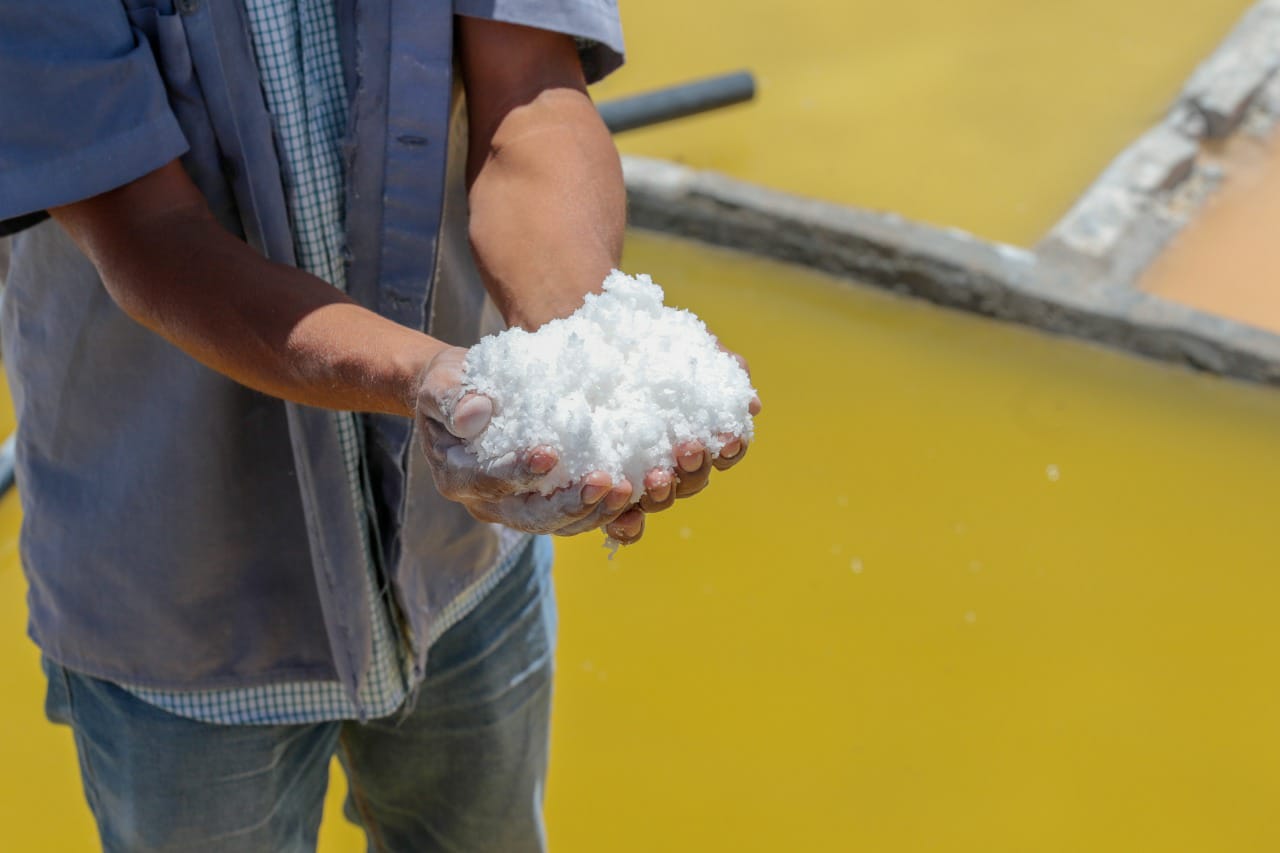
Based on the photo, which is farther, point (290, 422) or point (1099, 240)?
point (1099, 240)

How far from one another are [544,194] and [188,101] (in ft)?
1.07

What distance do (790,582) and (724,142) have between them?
191cm

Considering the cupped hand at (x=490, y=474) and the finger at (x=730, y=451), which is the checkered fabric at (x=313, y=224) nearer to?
the cupped hand at (x=490, y=474)

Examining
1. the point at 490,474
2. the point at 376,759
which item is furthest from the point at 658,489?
the point at 376,759

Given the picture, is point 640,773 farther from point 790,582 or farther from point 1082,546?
point 1082,546

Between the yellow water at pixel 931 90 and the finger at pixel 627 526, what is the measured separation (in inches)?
119

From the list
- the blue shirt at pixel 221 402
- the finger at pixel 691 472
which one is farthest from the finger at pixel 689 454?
the blue shirt at pixel 221 402

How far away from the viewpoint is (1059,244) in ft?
11.9

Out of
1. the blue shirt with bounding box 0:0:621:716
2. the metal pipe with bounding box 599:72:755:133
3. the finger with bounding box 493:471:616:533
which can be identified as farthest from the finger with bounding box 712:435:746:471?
the metal pipe with bounding box 599:72:755:133

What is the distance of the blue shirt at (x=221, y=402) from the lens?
121 cm

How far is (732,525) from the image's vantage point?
292 centimetres

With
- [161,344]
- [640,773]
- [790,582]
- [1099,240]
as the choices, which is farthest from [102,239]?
[1099,240]

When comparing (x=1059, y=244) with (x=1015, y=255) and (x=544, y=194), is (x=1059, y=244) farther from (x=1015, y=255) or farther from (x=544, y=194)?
(x=544, y=194)

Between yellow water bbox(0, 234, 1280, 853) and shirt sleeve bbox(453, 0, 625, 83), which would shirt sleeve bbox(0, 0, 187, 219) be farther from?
yellow water bbox(0, 234, 1280, 853)
